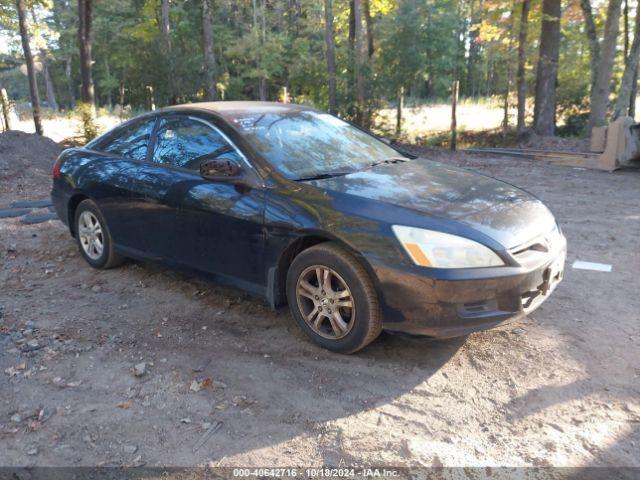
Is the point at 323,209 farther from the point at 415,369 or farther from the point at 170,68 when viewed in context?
the point at 170,68

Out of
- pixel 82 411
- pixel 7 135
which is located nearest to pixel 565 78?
pixel 7 135

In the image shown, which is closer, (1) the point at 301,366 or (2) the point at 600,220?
(1) the point at 301,366

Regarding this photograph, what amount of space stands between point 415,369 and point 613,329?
1.61m

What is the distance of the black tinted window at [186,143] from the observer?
4172 millimetres

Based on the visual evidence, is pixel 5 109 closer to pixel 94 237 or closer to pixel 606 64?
pixel 94 237

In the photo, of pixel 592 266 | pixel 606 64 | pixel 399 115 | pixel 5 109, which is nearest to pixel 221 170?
pixel 592 266

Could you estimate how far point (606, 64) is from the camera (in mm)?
15586

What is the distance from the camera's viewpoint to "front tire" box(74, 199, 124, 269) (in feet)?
16.6

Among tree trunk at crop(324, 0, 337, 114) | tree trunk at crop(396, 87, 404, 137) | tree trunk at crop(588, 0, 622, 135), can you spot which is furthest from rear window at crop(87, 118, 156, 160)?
tree trunk at crop(588, 0, 622, 135)

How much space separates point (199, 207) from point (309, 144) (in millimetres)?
987

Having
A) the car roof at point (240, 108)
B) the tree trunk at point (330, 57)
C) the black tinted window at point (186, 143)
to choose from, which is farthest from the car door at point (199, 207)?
the tree trunk at point (330, 57)

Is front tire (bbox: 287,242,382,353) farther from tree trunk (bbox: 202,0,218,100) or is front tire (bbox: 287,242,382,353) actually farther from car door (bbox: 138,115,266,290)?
tree trunk (bbox: 202,0,218,100)

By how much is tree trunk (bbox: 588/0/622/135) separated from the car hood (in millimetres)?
13983

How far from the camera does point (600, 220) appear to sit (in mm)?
6957
